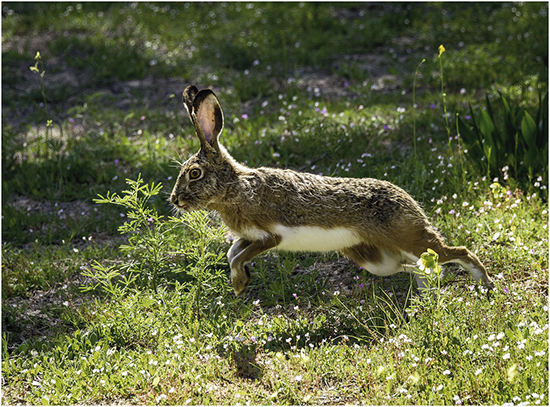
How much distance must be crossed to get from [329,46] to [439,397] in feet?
23.2

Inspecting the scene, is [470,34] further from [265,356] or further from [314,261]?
[265,356]

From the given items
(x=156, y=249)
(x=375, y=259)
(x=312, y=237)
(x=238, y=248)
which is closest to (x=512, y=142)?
(x=375, y=259)

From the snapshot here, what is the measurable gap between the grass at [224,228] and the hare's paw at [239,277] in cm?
10

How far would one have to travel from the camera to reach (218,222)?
18.0 feet

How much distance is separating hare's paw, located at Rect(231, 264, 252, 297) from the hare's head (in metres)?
0.49

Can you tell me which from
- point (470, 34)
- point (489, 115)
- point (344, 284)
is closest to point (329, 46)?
point (470, 34)

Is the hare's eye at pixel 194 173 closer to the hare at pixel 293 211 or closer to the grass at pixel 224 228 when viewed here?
the hare at pixel 293 211

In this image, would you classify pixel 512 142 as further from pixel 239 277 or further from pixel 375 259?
pixel 239 277

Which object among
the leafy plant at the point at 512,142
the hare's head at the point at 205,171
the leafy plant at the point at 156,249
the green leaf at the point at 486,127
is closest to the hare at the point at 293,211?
the hare's head at the point at 205,171

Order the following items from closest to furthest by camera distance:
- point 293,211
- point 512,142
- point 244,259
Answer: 1. point 244,259
2. point 293,211
3. point 512,142

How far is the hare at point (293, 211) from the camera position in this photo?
166 inches

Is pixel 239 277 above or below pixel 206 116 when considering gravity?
below

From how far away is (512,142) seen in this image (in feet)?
18.8

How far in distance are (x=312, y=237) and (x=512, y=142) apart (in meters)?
2.59
